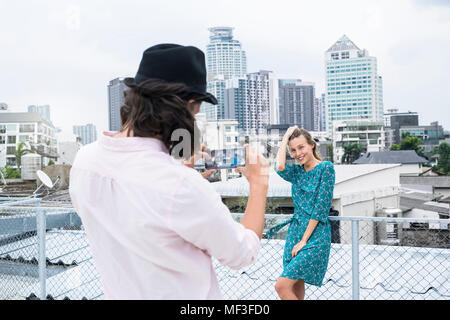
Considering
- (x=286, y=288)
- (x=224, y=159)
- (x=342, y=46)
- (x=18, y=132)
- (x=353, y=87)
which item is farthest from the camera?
(x=342, y=46)

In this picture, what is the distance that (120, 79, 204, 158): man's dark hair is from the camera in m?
0.90

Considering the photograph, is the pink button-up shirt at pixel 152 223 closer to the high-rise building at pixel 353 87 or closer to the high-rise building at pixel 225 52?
the high-rise building at pixel 225 52

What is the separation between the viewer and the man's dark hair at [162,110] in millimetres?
902

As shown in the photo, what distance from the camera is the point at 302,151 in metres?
2.64

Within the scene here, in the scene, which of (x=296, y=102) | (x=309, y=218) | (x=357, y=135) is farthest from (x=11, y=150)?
(x=309, y=218)

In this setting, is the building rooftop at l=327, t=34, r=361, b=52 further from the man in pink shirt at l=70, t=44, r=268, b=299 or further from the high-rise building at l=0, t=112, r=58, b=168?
the man in pink shirt at l=70, t=44, r=268, b=299

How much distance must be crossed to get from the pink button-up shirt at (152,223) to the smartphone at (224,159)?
39 centimetres

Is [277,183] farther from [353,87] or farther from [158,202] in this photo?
[353,87]

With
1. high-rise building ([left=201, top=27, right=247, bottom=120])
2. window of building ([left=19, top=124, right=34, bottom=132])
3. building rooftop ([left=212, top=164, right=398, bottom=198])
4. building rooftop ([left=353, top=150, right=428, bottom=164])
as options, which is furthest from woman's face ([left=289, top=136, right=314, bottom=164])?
window of building ([left=19, top=124, right=34, bottom=132])

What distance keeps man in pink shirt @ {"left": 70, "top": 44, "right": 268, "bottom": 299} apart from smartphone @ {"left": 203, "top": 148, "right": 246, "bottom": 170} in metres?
0.34

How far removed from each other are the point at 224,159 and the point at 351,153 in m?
62.9
